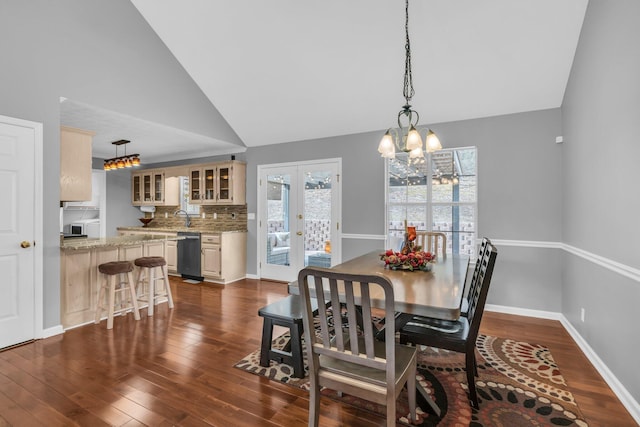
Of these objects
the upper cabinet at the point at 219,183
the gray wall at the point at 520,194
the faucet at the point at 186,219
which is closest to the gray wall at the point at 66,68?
the upper cabinet at the point at 219,183

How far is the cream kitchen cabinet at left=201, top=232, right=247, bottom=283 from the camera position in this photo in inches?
209

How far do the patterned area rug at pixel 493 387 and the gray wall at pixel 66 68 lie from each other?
8.92 feet

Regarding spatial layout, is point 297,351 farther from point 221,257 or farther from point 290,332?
point 221,257

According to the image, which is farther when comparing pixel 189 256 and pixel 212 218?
pixel 212 218

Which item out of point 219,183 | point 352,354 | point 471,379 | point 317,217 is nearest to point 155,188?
point 219,183

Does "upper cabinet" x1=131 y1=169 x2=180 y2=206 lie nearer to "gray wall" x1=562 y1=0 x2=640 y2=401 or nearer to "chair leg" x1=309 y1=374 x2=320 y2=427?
"chair leg" x1=309 y1=374 x2=320 y2=427

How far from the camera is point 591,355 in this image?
259 centimetres

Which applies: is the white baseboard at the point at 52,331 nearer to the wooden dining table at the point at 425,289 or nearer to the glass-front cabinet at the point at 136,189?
the wooden dining table at the point at 425,289

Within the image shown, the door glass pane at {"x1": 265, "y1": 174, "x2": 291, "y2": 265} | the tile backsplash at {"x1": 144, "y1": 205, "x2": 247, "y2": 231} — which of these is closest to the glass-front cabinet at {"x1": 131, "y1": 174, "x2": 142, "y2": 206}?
the tile backsplash at {"x1": 144, "y1": 205, "x2": 247, "y2": 231}

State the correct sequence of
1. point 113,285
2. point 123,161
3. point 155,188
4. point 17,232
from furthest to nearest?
point 155,188 → point 123,161 → point 113,285 → point 17,232

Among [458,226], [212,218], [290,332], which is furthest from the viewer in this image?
[212,218]

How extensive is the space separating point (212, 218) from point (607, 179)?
233 inches

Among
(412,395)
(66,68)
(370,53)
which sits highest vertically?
(370,53)

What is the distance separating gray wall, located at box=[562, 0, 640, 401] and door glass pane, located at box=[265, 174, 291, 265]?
151 inches
